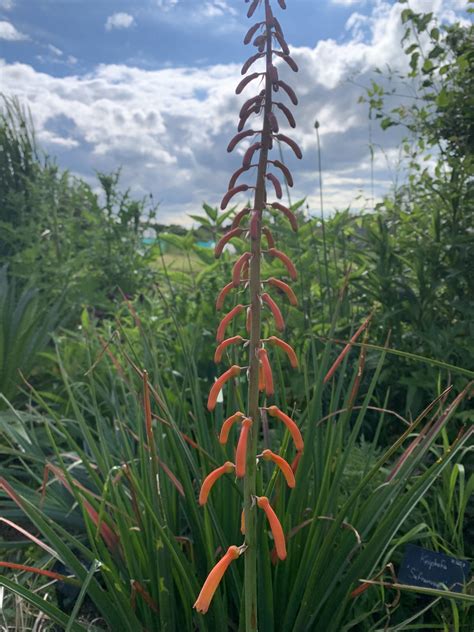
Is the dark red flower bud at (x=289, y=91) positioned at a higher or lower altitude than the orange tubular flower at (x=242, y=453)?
higher

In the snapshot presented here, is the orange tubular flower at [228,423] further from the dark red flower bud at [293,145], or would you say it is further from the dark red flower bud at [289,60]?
the dark red flower bud at [289,60]

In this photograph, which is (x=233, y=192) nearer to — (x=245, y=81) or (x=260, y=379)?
(x=245, y=81)

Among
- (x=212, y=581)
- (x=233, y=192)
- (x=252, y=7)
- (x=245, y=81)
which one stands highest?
(x=252, y=7)

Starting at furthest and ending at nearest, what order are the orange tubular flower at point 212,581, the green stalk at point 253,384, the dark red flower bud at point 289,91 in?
the dark red flower bud at point 289,91, the green stalk at point 253,384, the orange tubular flower at point 212,581

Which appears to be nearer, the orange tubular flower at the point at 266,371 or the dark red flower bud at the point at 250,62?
the orange tubular flower at the point at 266,371

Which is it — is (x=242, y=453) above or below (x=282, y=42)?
below

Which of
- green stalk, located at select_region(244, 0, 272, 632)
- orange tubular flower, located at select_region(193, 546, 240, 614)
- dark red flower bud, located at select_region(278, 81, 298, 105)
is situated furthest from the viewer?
dark red flower bud, located at select_region(278, 81, 298, 105)

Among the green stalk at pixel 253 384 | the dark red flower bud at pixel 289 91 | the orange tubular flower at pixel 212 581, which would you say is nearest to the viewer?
the orange tubular flower at pixel 212 581

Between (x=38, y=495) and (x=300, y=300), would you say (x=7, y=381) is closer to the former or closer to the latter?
(x=38, y=495)

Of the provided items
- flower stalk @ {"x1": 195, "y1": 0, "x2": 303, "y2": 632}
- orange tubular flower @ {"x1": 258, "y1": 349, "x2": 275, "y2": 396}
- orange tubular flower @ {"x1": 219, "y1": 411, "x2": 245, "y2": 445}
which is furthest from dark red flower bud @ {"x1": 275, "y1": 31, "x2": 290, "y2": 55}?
orange tubular flower @ {"x1": 219, "y1": 411, "x2": 245, "y2": 445}

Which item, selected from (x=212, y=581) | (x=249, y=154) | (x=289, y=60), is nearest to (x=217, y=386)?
(x=212, y=581)

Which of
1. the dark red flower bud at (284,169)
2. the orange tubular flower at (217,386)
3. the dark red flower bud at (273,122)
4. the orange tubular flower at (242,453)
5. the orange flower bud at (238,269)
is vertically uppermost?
the dark red flower bud at (273,122)

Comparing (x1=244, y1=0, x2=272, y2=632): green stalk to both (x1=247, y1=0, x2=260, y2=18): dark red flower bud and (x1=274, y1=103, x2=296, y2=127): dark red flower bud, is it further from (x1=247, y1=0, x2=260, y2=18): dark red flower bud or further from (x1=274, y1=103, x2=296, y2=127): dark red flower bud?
(x1=247, y1=0, x2=260, y2=18): dark red flower bud

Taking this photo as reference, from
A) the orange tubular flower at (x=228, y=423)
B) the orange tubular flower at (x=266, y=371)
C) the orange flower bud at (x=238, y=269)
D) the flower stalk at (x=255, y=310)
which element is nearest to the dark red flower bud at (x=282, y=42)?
the flower stalk at (x=255, y=310)
